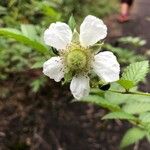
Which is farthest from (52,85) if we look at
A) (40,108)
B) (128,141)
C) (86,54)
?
(86,54)

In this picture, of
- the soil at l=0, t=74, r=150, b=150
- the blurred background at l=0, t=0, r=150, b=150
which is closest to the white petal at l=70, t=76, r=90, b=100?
the blurred background at l=0, t=0, r=150, b=150

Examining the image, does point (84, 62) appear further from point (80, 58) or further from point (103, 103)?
point (103, 103)

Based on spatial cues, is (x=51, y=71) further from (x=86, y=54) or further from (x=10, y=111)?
(x=10, y=111)

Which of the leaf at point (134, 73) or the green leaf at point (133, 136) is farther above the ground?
the leaf at point (134, 73)

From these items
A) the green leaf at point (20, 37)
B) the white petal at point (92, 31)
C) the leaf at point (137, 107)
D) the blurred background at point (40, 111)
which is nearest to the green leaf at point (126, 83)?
the white petal at point (92, 31)

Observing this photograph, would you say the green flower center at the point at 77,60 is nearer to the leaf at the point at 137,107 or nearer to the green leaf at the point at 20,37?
the green leaf at the point at 20,37

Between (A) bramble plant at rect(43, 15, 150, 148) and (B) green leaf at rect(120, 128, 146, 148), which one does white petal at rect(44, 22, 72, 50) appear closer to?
(A) bramble plant at rect(43, 15, 150, 148)

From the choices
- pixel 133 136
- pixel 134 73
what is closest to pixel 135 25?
pixel 133 136
